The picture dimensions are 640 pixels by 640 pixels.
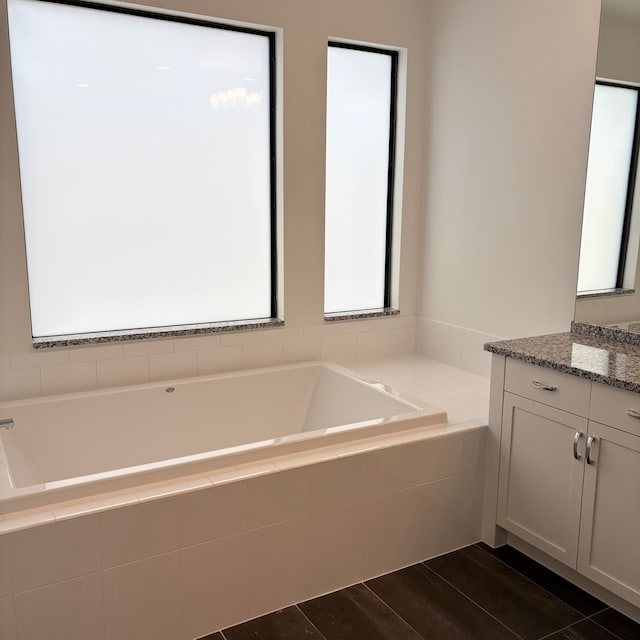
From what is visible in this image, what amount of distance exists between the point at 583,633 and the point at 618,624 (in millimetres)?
143

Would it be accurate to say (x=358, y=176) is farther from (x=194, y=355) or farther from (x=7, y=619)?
(x=7, y=619)

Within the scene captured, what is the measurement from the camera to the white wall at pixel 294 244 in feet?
8.91

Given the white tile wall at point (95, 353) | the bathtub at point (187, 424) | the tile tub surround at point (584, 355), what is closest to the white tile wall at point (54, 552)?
the bathtub at point (187, 424)

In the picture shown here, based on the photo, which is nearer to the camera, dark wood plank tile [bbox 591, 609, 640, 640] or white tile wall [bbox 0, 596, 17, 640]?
white tile wall [bbox 0, 596, 17, 640]

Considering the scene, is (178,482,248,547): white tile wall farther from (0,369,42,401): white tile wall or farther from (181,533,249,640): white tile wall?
(0,369,42,401): white tile wall

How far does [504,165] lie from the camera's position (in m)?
3.12

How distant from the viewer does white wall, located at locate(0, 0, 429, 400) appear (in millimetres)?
2715

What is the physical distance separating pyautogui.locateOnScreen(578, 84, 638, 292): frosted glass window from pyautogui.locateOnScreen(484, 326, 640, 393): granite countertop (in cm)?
23

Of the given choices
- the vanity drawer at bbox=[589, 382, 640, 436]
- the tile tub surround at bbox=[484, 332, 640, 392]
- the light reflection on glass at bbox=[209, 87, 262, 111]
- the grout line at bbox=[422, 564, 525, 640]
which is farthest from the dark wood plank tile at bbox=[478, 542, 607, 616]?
the light reflection on glass at bbox=[209, 87, 262, 111]

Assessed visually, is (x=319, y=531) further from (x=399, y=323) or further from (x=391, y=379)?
(x=399, y=323)

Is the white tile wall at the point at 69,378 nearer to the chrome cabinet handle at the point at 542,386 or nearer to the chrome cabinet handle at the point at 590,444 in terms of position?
the chrome cabinet handle at the point at 542,386

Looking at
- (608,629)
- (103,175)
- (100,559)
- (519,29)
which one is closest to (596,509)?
(608,629)

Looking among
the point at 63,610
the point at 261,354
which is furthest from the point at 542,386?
the point at 63,610

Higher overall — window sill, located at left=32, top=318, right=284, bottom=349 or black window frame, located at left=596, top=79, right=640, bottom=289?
black window frame, located at left=596, top=79, right=640, bottom=289
